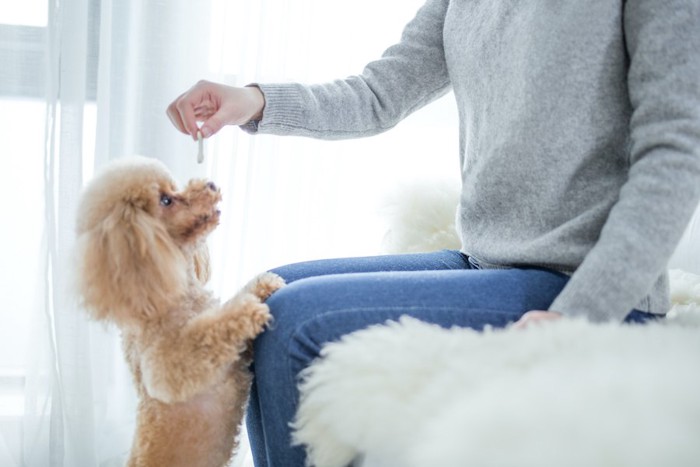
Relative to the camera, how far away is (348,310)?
88cm

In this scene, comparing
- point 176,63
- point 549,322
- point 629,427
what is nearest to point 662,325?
point 549,322

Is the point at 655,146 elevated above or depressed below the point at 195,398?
above

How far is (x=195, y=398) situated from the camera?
3.02 ft

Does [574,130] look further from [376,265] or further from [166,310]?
[166,310]

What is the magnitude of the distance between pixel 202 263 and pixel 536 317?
Result: 527mm

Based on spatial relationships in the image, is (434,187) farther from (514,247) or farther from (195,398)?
(195,398)

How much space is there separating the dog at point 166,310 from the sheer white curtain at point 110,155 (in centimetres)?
65

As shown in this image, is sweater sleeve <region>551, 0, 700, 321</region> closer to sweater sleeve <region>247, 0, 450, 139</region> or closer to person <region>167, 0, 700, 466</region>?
person <region>167, 0, 700, 466</region>

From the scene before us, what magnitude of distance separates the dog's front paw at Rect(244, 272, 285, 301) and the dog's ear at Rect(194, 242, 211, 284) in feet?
0.32

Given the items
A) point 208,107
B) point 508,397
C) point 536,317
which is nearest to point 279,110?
point 208,107

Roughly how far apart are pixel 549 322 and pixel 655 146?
0.86 feet

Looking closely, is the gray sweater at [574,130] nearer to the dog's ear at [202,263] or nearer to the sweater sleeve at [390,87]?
the sweater sleeve at [390,87]

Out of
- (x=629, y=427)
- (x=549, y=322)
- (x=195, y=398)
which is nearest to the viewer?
(x=629, y=427)

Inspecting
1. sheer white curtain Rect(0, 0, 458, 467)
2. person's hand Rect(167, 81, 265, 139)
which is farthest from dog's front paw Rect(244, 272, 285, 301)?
sheer white curtain Rect(0, 0, 458, 467)
